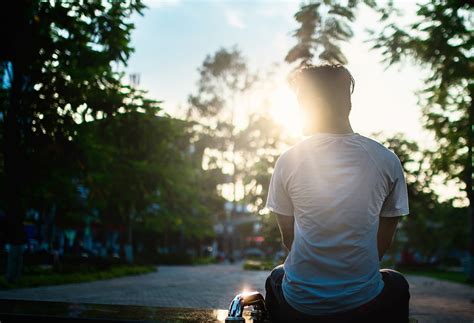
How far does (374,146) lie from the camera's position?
1.91 m

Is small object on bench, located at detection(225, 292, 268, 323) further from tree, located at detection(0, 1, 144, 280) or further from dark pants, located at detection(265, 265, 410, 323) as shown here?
tree, located at detection(0, 1, 144, 280)

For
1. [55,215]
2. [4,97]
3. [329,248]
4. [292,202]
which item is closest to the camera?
[329,248]

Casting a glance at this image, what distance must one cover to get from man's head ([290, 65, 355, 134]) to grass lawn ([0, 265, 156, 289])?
1370 centimetres

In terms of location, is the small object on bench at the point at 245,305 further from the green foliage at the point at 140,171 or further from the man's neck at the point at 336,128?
the green foliage at the point at 140,171

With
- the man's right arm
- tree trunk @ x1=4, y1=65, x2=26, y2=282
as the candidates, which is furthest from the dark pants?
tree trunk @ x1=4, y1=65, x2=26, y2=282

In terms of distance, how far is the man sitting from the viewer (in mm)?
1832

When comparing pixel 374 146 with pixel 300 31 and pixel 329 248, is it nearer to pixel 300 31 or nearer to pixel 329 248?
pixel 329 248

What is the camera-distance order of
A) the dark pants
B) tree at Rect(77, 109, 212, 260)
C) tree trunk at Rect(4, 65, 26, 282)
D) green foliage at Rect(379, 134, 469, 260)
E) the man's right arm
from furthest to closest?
1. green foliage at Rect(379, 134, 469, 260)
2. tree at Rect(77, 109, 212, 260)
3. tree trunk at Rect(4, 65, 26, 282)
4. the man's right arm
5. the dark pants

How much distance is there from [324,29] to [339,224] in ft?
18.8

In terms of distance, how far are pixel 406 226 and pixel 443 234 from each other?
3157mm

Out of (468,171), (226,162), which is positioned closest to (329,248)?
(468,171)

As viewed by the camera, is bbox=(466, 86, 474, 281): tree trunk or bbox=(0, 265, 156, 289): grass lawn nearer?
bbox=(466, 86, 474, 281): tree trunk

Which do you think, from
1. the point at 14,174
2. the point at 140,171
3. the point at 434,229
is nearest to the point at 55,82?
the point at 14,174

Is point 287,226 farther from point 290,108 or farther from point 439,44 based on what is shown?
point 439,44
